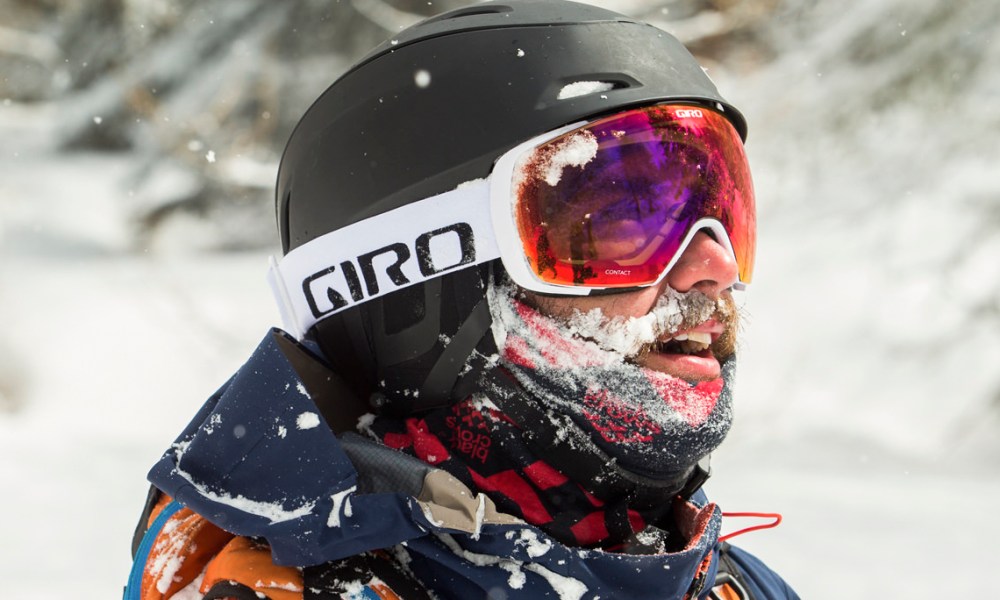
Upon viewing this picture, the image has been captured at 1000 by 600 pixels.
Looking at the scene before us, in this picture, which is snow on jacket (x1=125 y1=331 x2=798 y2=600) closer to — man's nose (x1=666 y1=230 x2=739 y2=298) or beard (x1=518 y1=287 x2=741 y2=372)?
beard (x1=518 y1=287 x2=741 y2=372)

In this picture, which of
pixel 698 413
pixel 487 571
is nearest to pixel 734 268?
pixel 698 413

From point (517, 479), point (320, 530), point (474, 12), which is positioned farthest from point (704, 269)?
point (320, 530)

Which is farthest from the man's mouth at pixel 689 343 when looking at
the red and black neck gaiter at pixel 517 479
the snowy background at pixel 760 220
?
the snowy background at pixel 760 220

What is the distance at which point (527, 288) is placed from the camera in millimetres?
1853

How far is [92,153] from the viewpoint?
36.9ft

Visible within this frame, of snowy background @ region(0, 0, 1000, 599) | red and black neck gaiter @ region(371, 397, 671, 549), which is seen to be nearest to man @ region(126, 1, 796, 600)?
red and black neck gaiter @ region(371, 397, 671, 549)

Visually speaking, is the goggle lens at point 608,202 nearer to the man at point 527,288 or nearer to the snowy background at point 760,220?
the man at point 527,288

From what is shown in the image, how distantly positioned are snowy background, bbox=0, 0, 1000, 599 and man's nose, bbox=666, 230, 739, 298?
4614 mm

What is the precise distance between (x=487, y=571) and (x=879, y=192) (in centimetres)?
934

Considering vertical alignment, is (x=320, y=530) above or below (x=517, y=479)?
below

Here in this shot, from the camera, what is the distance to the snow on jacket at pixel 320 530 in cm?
142

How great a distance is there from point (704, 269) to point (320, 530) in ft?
3.35

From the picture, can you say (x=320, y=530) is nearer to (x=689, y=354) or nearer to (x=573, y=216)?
(x=573, y=216)

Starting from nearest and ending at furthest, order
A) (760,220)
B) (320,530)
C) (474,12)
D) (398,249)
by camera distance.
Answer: (320,530) → (398,249) → (474,12) → (760,220)
